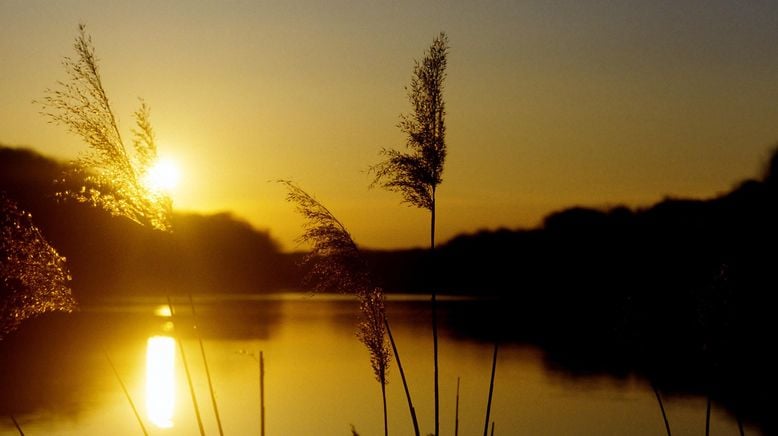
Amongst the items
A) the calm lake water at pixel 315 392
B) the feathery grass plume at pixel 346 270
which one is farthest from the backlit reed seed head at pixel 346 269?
the calm lake water at pixel 315 392

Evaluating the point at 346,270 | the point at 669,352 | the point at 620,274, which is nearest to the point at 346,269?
the point at 346,270

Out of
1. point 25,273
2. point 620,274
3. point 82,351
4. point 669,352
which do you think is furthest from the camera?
point 82,351

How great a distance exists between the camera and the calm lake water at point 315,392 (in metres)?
28.6

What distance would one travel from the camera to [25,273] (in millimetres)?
7129

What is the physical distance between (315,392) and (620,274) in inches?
513

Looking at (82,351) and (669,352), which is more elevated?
(669,352)

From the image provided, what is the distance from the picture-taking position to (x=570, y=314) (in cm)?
9775

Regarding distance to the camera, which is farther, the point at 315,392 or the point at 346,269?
the point at 315,392

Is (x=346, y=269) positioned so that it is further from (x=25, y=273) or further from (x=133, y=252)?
(x=133, y=252)

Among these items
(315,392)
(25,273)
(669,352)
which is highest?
(25,273)

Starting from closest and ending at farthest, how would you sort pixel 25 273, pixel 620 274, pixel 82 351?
1. pixel 25 273
2. pixel 620 274
3. pixel 82 351

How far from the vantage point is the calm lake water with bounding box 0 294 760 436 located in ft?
93.9

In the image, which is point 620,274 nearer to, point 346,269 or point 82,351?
point 346,269

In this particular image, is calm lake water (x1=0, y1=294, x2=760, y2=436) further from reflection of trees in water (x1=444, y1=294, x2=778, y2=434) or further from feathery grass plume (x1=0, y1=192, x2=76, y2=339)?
feathery grass plume (x1=0, y1=192, x2=76, y2=339)
